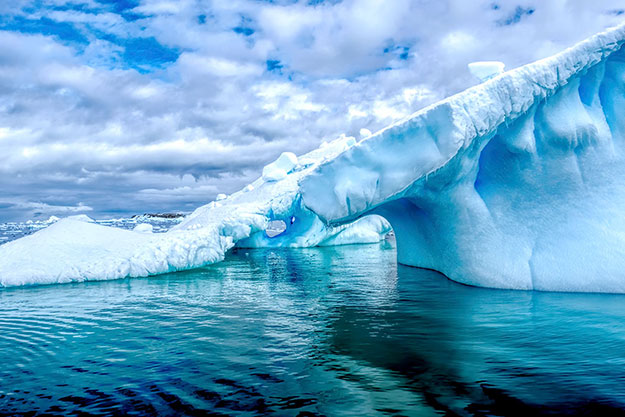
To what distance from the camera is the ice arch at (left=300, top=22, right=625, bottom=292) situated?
6441 millimetres

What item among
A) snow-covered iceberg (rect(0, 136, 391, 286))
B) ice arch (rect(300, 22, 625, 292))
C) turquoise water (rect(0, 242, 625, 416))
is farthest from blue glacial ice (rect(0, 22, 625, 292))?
snow-covered iceberg (rect(0, 136, 391, 286))

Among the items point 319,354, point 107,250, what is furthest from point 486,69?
point 107,250

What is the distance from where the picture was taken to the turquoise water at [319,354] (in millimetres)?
3057

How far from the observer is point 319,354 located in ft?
13.3

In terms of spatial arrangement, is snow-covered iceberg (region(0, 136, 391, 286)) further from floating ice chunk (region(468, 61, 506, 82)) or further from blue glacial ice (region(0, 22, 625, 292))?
floating ice chunk (region(468, 61, 506, 82))

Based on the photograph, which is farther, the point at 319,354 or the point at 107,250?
the point at 107,250

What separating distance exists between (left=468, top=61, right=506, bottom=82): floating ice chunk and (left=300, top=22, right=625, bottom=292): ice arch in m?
1.31

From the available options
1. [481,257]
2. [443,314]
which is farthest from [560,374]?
[481,257]

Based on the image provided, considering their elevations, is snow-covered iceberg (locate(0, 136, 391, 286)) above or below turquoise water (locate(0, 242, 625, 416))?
above

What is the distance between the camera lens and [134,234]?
1201 cm

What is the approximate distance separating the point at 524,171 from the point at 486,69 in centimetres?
207

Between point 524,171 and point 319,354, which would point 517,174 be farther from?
point 319,354

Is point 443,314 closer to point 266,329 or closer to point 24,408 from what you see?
point 266,329

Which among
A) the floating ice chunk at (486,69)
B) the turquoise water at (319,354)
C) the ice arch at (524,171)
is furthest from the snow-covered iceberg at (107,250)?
the floating ice chunk at (486,69)
